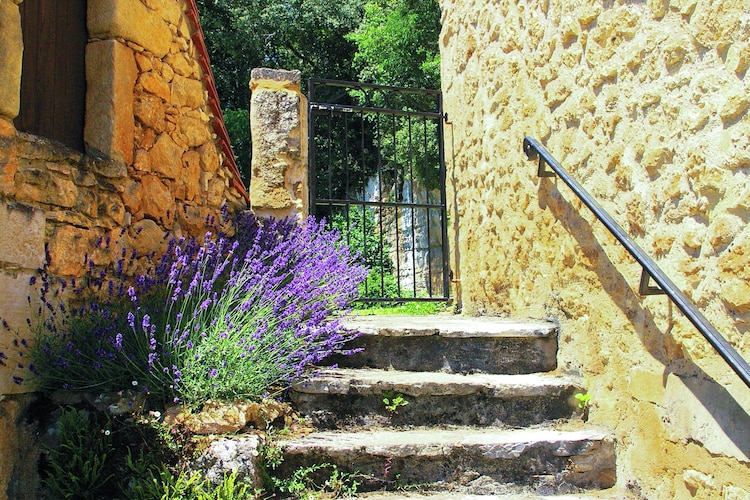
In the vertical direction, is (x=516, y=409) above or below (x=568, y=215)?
below

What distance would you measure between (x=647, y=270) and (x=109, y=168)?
7.39ft

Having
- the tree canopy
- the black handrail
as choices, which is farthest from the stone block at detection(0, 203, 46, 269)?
the tree canopy

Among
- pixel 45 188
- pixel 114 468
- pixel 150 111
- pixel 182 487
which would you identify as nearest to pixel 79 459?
pixel 114 468

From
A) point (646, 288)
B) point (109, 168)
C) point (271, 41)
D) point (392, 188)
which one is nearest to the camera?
point (646, 288)

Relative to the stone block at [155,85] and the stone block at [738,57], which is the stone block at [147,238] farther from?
Result: the stone block at [738,57]

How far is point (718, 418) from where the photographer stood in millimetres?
2145

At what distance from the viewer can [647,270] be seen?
92.9 inches

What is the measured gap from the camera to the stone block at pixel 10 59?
231 centimetres

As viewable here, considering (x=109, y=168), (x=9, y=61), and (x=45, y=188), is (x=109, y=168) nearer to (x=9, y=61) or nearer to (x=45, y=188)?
(x=45, y=188)

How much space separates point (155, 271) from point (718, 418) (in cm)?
240

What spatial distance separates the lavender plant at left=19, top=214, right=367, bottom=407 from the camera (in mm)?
2482

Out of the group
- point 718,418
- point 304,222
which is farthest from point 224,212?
point 718,418

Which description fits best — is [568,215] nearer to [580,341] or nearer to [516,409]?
[580,341]

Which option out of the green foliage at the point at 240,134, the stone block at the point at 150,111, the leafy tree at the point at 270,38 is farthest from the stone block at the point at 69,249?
the leafy tree at the point at 270,38
